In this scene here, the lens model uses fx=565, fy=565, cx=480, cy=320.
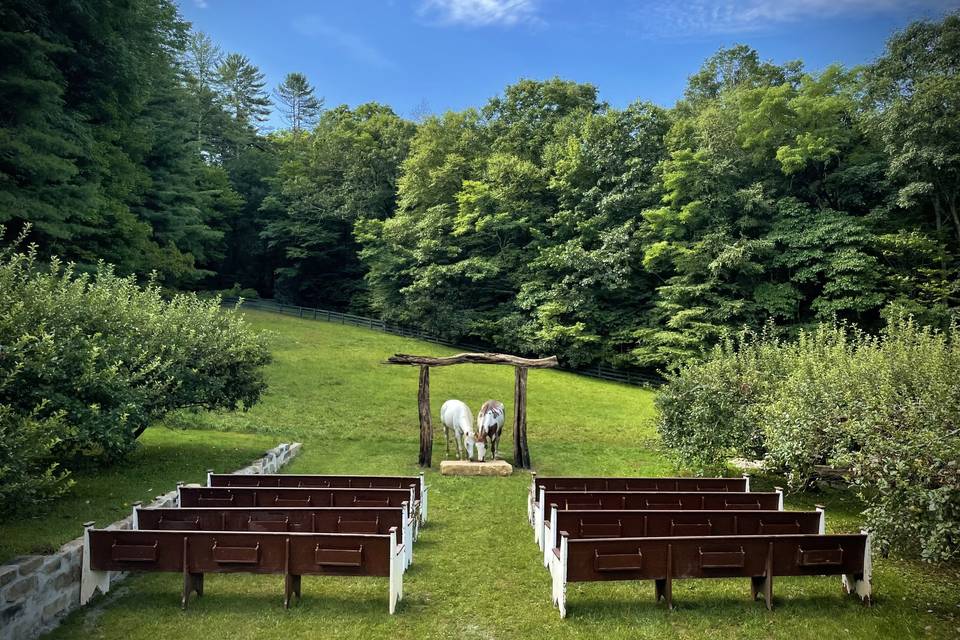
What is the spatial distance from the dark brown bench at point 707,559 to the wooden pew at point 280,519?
91.2 inches

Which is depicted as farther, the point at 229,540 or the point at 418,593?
the point at 418,593

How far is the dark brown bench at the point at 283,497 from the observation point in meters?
8.72

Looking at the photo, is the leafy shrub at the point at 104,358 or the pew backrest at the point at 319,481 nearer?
the leafy shrub at the point at 104,358

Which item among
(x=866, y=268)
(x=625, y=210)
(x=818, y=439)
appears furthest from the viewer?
(x=625, y=210)

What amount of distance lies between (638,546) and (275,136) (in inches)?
2597

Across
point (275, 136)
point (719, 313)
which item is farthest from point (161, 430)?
point (275, 136)

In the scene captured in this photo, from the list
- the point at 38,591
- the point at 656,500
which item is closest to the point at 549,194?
the point at 656,500

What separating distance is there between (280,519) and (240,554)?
1212mm

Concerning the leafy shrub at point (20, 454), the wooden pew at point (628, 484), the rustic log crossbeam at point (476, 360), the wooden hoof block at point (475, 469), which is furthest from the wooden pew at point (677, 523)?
the rustic log crossbeam at point (476, 360)

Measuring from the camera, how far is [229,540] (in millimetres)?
6484

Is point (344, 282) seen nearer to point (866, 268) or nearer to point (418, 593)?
point (866, 268)

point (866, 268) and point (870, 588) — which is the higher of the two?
point (866, 268)

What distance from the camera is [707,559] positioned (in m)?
6.50

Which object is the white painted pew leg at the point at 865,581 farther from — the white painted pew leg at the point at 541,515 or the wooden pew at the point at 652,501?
the white painted pew leg at the point at 541,515
